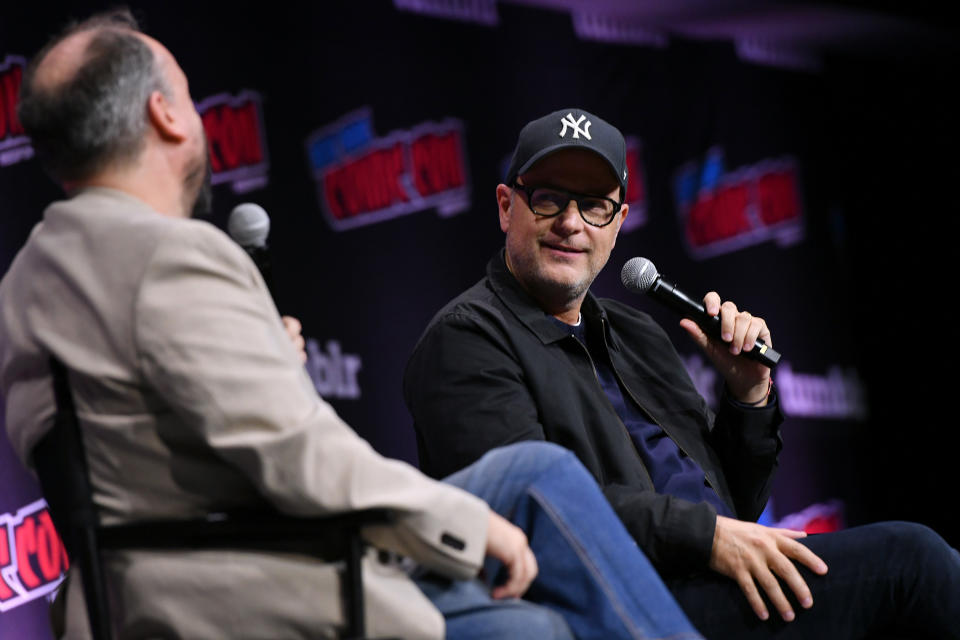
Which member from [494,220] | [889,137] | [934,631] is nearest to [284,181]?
[494,220]

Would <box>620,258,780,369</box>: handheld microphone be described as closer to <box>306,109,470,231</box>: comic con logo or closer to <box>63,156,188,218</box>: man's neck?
<box>63,156,188,218</box>: man's neck

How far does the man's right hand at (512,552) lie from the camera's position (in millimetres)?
1296

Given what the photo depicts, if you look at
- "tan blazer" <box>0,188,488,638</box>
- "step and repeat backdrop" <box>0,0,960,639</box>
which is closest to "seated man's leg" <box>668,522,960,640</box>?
"tan blazer" <box>0,188,488,638</box>

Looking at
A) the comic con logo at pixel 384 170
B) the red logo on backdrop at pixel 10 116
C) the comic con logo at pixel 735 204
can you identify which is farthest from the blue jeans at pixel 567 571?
the comic con logo at pixel 735 204

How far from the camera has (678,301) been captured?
6.71ft

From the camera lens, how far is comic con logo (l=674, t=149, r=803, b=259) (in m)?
4.42

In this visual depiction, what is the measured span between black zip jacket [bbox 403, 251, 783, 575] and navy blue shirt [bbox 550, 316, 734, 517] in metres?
0.02

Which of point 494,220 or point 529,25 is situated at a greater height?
point 529,25

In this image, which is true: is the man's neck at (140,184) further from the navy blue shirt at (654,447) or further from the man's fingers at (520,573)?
the navy blue shirt at (654,447)

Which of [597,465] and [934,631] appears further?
[597,465]

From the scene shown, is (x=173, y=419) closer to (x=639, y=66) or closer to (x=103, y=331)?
(x=103, y=331)

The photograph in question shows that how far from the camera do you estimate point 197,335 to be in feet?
3.99

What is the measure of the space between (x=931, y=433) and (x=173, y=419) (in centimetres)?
437

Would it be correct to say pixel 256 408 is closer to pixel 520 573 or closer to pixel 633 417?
pixel 520 573
